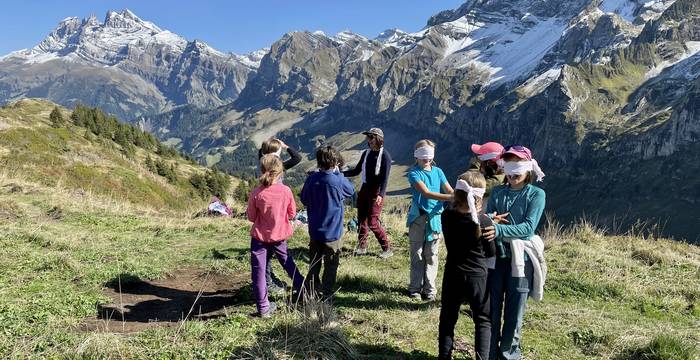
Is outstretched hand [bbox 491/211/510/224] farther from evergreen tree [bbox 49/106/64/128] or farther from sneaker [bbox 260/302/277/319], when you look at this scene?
evergreen tree [bbox 49/106/64/128]

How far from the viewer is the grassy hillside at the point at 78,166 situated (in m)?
28.1

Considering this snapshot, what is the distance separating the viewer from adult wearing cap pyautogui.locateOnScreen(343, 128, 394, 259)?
33.7 ft

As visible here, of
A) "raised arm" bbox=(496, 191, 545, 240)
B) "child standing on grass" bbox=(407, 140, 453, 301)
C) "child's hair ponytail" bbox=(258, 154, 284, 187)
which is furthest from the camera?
"child standing on grass" bbox=(407, 140, 453, 301)

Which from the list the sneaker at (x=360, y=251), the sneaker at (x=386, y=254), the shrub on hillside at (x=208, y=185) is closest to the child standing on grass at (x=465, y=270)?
the sneaker at (x=386, y=254)

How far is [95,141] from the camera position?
4944 cm

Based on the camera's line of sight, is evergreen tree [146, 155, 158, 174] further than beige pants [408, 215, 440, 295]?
Yes

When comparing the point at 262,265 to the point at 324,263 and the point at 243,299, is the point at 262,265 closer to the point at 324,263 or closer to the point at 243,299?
the point at 324,263

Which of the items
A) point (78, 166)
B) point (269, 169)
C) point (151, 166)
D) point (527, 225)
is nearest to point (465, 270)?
point (527, 225)

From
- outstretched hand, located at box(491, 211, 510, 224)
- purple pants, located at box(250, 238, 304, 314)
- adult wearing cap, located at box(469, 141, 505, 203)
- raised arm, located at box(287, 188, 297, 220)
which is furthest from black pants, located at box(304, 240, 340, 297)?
outstretched hand, located at box(491, 211, 510, 224)

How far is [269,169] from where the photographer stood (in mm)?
7238

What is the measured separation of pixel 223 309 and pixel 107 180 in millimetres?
30093

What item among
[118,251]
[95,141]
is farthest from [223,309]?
[95,141]

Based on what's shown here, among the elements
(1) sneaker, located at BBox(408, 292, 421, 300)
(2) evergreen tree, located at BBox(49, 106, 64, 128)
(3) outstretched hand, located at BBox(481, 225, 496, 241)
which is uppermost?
(2) evergreen tree, located at BBox(49, 106, 64, 128)

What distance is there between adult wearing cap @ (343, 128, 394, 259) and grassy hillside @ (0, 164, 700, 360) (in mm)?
960
